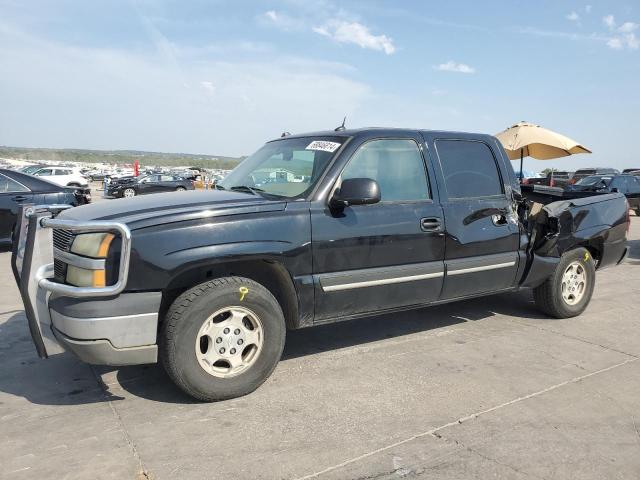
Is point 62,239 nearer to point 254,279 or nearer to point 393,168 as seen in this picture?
point 254,279

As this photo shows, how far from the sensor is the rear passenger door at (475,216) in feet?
14.1

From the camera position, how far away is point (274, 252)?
3395mm

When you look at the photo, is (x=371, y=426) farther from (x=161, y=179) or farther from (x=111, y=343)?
(x=161, y=179)

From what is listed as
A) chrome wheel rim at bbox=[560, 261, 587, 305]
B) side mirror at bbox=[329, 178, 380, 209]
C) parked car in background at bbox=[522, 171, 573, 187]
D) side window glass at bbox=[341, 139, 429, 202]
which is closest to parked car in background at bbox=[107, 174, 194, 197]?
parked car in background at bbox=[522, 171, 573, 187]

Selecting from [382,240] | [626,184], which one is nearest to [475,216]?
[382,240]

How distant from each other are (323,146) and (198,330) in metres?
1.72

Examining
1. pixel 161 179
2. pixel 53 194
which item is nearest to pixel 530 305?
pixel 53 194

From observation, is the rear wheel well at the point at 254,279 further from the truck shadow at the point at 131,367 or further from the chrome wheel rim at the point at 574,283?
the chrome wheel rim at the point at 574,283

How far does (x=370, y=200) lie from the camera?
11.7 ft

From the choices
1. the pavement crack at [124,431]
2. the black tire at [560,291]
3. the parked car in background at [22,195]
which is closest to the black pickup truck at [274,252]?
the black tire at [560,291]

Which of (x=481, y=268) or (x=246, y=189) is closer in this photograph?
(x=246, y=189)

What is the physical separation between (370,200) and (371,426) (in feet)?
4.74

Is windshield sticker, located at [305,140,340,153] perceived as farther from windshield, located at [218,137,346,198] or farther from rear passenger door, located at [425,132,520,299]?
rear passenger door, located at [425,132,520,299]

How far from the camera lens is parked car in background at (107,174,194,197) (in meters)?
29.8
